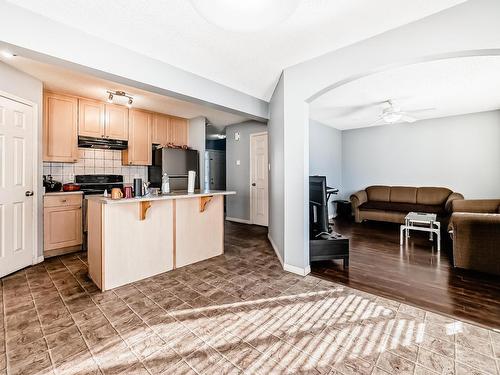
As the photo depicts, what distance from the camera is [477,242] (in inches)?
111

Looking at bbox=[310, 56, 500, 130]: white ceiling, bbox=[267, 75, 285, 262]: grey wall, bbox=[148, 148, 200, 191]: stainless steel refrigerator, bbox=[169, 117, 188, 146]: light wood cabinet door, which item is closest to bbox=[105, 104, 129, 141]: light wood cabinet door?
bbox=[148, 148, 200, 191]: stainless steel refrigerator

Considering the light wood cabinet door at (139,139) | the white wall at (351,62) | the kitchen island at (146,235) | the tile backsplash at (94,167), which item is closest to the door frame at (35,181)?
the tile backsplash at (94,167)

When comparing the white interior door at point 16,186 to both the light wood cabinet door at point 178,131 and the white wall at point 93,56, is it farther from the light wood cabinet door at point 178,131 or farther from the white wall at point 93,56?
the light wood cabinet door at point 178,131

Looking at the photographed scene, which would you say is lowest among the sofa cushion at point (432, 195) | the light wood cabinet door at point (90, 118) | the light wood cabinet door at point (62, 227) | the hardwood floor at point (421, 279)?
the hardwood floor at point (421, 279)

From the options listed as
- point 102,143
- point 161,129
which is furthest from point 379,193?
point 102,143

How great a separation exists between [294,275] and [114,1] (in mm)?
3158

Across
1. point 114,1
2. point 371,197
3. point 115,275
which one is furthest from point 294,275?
point 371,197

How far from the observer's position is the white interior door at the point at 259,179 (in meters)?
5.36

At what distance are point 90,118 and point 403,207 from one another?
6645 mm

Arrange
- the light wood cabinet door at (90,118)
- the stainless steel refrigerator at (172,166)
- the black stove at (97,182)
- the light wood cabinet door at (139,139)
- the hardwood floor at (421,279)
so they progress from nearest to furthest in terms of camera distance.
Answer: the hardwood floor at (421,279)
the light wood cabinet door at (90,118)
the black stove at (97,182)
the light wood cabinet door at (139,139)
the stainless steel refrigerator at (172,166)

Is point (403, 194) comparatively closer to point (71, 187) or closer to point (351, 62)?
point (351, 62)

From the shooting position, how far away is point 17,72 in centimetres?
287

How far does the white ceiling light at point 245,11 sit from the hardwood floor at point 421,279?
2.59 meters

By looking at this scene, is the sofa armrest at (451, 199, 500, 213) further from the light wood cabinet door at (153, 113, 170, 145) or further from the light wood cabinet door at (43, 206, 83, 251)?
the light wood cabinet door at (43, 206, 83, 251)
